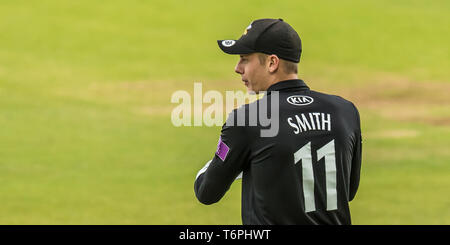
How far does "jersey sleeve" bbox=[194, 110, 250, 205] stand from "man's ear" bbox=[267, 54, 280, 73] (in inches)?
13.0

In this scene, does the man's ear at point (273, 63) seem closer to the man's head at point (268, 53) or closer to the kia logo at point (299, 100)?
the man's head at point (268, 53)

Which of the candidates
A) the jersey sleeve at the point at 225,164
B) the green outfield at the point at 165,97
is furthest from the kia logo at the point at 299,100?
the green outfield at the point at 165,97

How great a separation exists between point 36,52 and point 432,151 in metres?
14.6

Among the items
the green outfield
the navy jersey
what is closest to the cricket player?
the navy jersey

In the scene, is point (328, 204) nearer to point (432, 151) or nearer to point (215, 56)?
point (432, 151)

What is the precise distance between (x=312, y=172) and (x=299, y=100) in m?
0.35

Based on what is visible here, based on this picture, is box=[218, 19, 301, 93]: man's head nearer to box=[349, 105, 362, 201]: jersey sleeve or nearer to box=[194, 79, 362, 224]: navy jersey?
box=[194, 79, 362, 224]: navy jersey

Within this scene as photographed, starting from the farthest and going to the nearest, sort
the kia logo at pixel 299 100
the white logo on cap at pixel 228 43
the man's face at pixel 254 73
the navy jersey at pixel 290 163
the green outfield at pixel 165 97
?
the green outfield at pixel 165 97 < the white logo on cap at pixel 228 43 < the man's face at pixel 254 73 < the kia logo at pixel 299 100 < the navy jersey at pixel 290 163

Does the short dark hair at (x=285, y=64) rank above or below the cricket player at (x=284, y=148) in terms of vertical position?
above

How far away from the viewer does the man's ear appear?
3738 millimetres

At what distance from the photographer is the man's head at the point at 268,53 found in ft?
12.3

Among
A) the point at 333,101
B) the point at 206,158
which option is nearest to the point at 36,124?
the point at 206,158

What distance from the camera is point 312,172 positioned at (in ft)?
11.7

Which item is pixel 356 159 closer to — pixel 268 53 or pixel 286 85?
pixel 286 85
